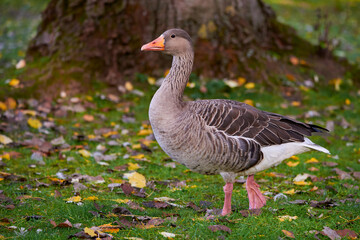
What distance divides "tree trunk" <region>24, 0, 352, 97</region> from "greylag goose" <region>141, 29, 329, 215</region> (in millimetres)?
4839

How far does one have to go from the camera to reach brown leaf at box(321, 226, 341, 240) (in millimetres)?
4621

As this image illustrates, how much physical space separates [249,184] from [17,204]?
2.70m

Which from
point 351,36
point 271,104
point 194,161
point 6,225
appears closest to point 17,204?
point 6,225

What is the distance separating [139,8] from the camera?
10.7 meters

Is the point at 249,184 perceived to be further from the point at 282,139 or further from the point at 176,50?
the point at 176,50

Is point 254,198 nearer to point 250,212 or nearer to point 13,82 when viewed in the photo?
point 250,212

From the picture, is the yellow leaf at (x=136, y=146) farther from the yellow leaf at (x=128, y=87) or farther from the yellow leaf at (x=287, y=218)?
the yellow leaf at (x=287, y=218)

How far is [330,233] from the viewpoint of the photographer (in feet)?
15.3

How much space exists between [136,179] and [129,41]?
→ 4926 mm

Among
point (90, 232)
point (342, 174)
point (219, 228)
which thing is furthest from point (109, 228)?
point (342, 174)

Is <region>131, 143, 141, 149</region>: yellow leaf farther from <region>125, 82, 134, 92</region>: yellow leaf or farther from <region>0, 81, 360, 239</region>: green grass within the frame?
<region>125, 82, 134, 92</region>: yellow leaf

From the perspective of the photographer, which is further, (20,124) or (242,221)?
(20,124)

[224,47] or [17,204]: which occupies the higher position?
[224,47]

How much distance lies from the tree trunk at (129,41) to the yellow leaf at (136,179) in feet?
13.6
